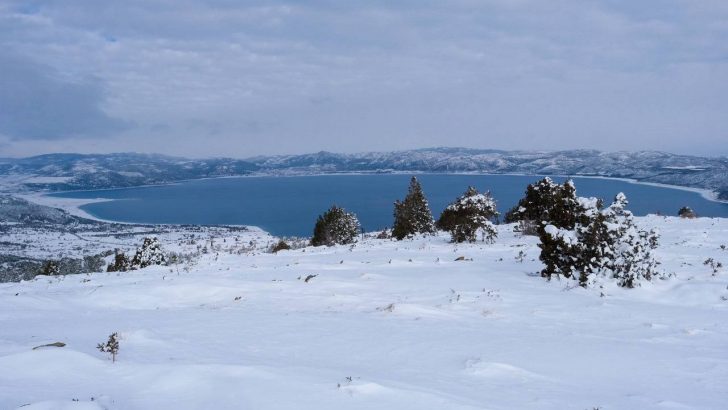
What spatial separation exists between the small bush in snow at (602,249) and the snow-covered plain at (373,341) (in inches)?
22.6

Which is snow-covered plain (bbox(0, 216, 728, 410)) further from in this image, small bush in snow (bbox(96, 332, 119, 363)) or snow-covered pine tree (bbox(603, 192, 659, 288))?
snow-covered pine tree (bbox(603, 192, 659, 288))

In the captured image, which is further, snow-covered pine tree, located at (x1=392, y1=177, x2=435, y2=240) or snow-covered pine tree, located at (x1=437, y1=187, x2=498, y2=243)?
snow-covered pine tree, located at (x1=392, y1=177, x2=435, y2=240)

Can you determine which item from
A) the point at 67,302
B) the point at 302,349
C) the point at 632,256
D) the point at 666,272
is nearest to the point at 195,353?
the point at 302,349

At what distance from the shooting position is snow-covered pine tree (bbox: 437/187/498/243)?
23.2m

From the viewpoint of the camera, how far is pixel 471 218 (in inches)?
918

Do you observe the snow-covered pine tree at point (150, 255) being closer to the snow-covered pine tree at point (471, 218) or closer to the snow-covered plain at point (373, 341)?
the snow-covered plain at point (373, 341)

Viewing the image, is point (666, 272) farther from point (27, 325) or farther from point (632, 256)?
point (27, 325)

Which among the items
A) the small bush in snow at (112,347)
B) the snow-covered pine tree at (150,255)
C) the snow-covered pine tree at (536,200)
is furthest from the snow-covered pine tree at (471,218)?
the small bush in snow at (112,347)

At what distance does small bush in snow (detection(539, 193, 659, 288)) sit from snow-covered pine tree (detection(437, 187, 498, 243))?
32.2 feet

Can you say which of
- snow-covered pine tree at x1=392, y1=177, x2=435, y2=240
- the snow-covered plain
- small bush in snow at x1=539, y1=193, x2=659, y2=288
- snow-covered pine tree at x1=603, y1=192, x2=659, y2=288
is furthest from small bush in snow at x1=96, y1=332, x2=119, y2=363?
snow-covered pine tree at x1=392, y1=177, x2=435, y2=240

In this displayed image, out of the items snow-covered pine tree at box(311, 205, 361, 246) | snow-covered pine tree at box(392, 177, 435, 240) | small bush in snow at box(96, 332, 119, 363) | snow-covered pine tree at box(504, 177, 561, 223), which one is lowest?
snow-covered pine tree at box(311, 205, 361, 246)

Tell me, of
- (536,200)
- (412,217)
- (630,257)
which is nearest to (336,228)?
(412,217)

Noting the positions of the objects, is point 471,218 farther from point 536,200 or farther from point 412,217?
point 412,217

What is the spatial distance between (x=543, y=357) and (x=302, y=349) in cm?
379
